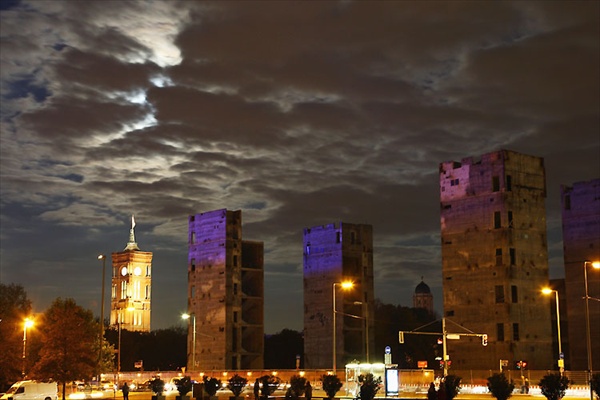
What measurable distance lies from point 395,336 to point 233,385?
123802mm

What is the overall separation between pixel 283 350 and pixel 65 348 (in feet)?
344

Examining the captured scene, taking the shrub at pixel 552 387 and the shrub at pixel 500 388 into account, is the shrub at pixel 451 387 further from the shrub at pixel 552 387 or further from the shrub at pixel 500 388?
the shrub at pixel 552 387

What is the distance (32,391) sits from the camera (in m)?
57.9

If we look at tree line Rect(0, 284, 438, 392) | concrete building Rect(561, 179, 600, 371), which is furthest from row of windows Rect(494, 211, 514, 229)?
tree line Rect(0, 284, 438, 392)

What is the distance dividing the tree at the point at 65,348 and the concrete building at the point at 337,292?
69.0m

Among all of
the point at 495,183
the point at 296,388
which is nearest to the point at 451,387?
the point at 296,388

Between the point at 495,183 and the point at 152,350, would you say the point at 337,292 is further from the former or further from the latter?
the point at 152,350

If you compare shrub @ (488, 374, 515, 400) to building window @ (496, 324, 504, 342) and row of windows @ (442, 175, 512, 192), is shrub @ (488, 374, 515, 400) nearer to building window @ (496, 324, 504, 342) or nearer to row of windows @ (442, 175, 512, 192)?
building window @ (496, 324, 504, 342)

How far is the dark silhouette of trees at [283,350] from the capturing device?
165 meters

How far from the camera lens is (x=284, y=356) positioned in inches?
6560

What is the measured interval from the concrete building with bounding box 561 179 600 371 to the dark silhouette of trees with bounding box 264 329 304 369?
233 feet

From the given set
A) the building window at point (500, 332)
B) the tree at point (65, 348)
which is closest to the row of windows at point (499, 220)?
the building window at point (500, 332)

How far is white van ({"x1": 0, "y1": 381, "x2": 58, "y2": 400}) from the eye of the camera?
56700mm

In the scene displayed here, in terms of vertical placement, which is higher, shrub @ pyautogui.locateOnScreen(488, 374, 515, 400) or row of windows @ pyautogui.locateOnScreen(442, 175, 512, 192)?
row of windows @ pyautogui.locateOnScreen(442, 175, 512, 192)
